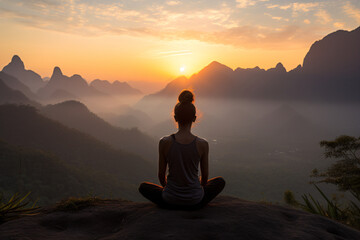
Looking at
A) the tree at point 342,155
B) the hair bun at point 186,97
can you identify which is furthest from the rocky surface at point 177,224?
the tree at point 342,155

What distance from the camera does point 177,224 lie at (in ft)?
11.2

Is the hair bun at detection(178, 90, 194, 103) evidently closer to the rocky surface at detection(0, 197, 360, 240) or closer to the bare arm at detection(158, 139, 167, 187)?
the bare arm at detection(158, 139, 167, 187)

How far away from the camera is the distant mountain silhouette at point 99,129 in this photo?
88.8m

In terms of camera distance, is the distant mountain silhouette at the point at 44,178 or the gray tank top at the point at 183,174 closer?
the gray tank top at the point at 183,174

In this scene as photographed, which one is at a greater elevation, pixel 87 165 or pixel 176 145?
pixel 176 145

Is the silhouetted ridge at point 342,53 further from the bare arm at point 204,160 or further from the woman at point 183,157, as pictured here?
the woman at point 183,157

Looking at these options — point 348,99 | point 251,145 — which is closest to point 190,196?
point 251,145

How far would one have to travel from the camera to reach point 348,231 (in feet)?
12.7

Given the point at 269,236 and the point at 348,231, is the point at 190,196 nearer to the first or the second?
the point at 269,236

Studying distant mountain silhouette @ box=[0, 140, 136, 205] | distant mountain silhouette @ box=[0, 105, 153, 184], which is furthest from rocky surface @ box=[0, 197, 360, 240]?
distant mountain silhouette @ box=[0, 105, 153, 184]

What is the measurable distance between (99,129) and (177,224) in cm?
9401

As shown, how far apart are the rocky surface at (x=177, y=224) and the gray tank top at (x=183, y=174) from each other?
221mm

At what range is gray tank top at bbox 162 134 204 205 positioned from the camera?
3908mm

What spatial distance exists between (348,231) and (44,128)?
6815 centimetres
